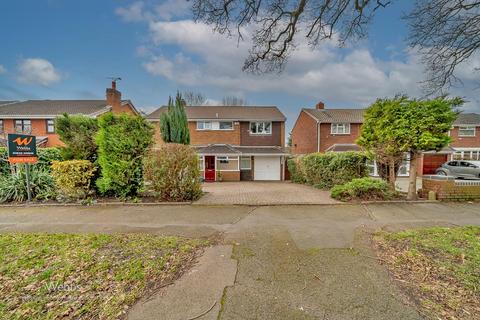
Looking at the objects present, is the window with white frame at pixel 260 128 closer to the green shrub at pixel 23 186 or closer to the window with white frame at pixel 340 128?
the window with white frame at pixel 340 128

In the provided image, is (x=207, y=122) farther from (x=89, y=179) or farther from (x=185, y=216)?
(x=185, y=216)

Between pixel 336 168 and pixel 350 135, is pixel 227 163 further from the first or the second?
pixel 350 135

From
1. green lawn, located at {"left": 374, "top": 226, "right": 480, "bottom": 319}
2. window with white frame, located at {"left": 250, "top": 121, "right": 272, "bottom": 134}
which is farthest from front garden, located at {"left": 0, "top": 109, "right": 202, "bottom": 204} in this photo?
window with white frame, located at {"left": 250, "top": 121, "right": 272, "bottom": 134}

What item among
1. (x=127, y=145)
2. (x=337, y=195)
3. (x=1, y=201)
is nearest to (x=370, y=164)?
(x=337, y=195)

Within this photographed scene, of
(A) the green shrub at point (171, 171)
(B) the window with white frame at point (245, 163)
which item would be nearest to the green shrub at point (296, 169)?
(B) the window with white frame at point (245, 163)

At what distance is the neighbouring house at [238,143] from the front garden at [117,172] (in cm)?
897

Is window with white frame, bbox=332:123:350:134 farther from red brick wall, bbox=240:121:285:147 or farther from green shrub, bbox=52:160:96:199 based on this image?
green shrub, bbox=52:160:96:199

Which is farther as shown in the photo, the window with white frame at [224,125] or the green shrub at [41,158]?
the window with white frame at [224,125]

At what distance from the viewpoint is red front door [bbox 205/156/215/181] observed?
1794cm

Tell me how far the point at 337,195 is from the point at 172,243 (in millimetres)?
7024

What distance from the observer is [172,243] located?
429cm

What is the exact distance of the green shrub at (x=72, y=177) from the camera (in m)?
7.95

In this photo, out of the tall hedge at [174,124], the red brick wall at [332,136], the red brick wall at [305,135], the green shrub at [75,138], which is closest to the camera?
the green shrub at [75,138]

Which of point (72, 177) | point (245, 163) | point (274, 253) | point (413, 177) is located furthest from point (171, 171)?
point (245, 163)
